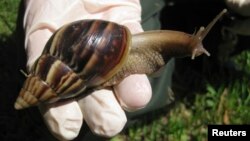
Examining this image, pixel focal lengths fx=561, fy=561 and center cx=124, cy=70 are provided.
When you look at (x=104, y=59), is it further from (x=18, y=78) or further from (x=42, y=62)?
(x=18, y=78)

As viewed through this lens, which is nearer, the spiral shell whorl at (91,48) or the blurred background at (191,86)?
the spiral shell whorl at (91,48)

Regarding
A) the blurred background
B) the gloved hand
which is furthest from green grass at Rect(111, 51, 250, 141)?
the gloved hand

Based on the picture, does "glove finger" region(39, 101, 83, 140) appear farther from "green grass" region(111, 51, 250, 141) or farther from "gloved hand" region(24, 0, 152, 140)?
"green grass" region(111, 51, 250, 141)

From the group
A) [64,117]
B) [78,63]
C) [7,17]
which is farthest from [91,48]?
[7,17]

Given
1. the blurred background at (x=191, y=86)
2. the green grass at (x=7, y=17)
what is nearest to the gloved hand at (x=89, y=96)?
the blurred background at (x=191, y=86)

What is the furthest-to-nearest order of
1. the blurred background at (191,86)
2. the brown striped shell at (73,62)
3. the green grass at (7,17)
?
the green grass at (7,17), the blurred background at (191,86), the brown striped shell at (73,62)

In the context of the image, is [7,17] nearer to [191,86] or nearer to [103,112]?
[191,86]

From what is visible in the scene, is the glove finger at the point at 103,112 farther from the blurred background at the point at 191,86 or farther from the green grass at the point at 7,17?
the green grass at the point at 7,17

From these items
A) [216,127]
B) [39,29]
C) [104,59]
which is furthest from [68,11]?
[216,127]
